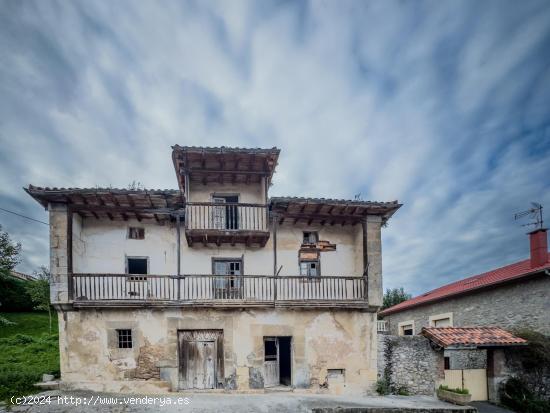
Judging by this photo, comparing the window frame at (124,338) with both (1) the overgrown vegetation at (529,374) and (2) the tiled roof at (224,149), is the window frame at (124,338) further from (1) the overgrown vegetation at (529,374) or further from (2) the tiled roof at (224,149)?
(1) the overgrown vegetation at (529,374)

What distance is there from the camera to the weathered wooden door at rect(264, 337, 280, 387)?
13281mm

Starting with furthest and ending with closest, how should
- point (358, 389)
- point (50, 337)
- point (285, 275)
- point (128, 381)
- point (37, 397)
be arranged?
point (50, 337) → point (285, 275) → point (358, 389) → point (128, 381) → point (37, 397)

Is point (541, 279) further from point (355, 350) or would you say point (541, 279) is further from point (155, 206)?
point (155, 206)

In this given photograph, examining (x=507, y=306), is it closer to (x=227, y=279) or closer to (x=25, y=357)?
(x=227, y=279)

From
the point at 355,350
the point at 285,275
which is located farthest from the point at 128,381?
the point at 355,350

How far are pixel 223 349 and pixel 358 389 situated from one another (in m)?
5.30

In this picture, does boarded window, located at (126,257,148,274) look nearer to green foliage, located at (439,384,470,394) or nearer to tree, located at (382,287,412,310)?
green foliage, located at (439,384,470,394)

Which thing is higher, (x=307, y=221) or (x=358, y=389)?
(x=307, y=221)

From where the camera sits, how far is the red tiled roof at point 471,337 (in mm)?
12523

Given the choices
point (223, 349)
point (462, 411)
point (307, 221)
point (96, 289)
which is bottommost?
point (462, 411)

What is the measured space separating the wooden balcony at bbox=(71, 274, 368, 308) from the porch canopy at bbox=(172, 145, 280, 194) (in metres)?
3.80

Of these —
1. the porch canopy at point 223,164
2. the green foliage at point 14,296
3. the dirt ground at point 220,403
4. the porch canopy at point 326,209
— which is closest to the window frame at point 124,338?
the dirt ground at point 220,403

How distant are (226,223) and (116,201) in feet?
14.0

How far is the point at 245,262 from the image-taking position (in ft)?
47.5
